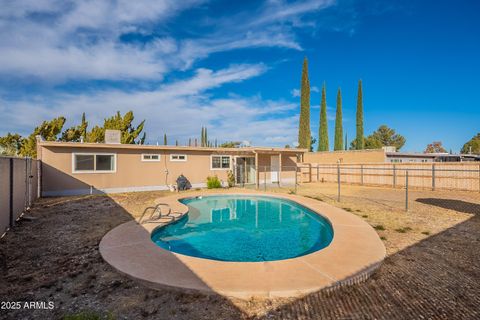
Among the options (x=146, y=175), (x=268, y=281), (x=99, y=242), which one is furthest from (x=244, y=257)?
(x=146, y=175)

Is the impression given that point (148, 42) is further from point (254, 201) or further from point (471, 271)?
point (471, 271)

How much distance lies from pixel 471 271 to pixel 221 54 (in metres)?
19.3

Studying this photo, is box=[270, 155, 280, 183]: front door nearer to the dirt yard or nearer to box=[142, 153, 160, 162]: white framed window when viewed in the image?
box=[142, 153, 160, 162]: white framed window

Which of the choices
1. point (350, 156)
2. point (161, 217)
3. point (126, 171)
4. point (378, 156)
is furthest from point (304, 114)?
point (161, 217)

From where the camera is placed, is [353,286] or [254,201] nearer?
[353,286]

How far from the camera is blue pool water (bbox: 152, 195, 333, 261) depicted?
5.88m

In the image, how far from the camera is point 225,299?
3.25 m

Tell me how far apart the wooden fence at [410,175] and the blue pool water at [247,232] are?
3.43m

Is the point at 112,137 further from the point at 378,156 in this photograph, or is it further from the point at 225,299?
the point at 378,156

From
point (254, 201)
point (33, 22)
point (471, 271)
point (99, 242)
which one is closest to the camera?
point (471, 271)

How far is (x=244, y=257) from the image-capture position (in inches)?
216

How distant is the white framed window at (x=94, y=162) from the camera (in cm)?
1255

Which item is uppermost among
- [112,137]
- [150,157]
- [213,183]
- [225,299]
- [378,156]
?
[112,137]

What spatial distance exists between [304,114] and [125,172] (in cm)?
2177
